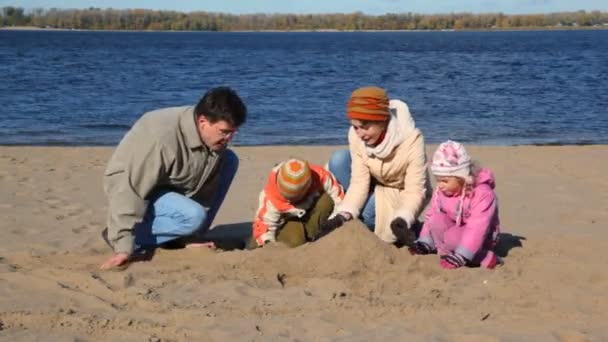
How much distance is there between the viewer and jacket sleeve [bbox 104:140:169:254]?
4.72 meters

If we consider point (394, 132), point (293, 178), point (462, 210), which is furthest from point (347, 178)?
point (462, 210)

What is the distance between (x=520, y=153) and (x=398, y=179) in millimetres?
6170

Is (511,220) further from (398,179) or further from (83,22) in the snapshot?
(83,22)

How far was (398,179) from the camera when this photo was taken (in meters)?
5.29

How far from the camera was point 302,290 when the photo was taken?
14.3 ft

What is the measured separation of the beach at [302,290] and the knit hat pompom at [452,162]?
1.75 ft

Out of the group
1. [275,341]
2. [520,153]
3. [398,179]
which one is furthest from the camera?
[520,153]

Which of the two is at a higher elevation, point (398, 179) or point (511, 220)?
point (398, 179)

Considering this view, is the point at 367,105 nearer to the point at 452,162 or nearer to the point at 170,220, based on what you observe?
the point at 452,162

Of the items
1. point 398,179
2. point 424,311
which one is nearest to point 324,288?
point 424,311

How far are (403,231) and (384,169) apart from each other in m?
0.44

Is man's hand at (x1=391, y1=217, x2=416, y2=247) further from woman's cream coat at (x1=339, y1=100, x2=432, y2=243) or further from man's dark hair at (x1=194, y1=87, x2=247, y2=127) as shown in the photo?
man's dark hair at (x1=194, y1=87, x2=247, y2=127)

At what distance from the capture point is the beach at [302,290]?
380 centimetres

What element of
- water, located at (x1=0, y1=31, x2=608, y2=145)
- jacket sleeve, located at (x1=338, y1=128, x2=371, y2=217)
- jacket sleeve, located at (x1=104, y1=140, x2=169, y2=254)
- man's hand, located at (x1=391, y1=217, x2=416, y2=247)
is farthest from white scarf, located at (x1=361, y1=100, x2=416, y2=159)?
water, located at (x1=0, y1=31, x2=608, y2=145)
